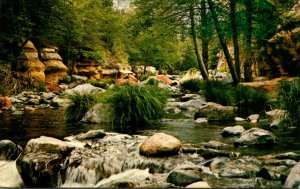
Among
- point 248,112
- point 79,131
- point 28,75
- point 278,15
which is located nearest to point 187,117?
point 248,112

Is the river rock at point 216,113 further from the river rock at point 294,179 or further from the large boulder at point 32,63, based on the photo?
the large boulder at point 32,63

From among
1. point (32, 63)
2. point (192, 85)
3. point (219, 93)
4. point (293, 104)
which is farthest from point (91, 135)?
point (32, 63)

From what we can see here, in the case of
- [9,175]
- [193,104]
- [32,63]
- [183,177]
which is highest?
[32,63]

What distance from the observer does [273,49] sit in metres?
10.0

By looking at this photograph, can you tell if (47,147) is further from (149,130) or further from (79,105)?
(79,105)

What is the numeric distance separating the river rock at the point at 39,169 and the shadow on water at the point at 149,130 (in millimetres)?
970

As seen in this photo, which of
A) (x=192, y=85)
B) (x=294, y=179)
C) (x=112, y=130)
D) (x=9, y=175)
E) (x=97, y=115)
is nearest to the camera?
(x=294, y=179)

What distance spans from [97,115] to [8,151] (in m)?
2.64

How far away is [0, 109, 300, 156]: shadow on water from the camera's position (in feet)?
14.3

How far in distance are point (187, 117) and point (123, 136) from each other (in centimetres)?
246

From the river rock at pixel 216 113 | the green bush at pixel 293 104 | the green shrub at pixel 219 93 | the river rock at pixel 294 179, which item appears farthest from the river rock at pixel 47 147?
the green shrub at pixel 219 93

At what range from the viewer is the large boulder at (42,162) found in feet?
12.2

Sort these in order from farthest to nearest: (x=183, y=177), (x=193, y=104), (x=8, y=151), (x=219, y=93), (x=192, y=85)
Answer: (x=192, y=85)
(x=219, y=93)
(x=193, y=104)
(x=8, y=151)
(x=183, y=177)

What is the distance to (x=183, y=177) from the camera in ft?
10.3
